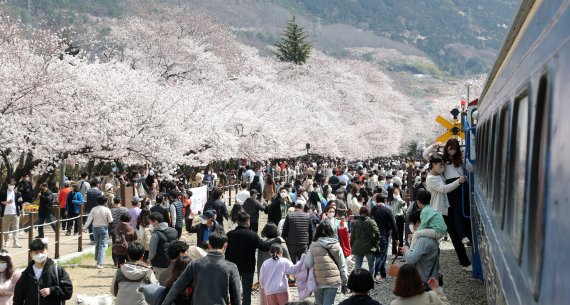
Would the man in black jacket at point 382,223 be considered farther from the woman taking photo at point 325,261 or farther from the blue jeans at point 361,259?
the woman taking photo at point 325,261

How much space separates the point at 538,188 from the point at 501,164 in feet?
5.86

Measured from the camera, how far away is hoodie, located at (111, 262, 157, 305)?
23.5 ft

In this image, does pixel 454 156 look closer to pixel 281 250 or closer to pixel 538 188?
pixel 281 250

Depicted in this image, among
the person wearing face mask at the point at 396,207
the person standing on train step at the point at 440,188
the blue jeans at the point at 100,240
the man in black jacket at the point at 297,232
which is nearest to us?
the person standing on train step at the point at 440,188

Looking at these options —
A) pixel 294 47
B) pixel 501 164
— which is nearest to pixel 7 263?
pixel 501 164

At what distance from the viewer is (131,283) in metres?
7.20

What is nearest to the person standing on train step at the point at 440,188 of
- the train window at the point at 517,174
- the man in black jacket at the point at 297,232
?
the man in black jacket at the point at 297,232

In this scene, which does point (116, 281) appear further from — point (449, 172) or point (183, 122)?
point (183, 122)

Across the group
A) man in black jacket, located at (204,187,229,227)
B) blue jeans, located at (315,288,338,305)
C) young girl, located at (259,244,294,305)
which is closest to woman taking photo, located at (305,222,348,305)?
blue jeans, located at (315,288,338,305)

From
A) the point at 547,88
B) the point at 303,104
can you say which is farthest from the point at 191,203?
the point at 303,104

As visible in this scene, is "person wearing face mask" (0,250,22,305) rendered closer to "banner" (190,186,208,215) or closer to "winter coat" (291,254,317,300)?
"winter coat" (291,254,317,300)

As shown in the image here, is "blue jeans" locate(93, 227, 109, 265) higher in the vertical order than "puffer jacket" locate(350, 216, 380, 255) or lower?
lower

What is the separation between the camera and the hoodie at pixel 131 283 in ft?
23.5

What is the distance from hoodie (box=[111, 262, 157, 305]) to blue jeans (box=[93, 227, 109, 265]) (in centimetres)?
713
